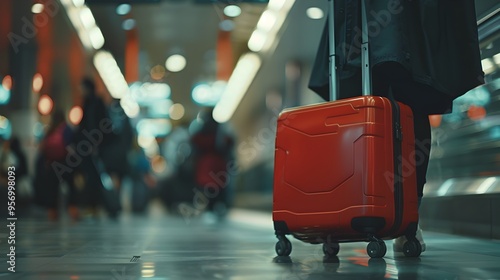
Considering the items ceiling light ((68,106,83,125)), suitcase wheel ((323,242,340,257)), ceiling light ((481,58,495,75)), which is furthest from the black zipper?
ceiling light ((68,106,83,125))

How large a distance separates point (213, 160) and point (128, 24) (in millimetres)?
4741

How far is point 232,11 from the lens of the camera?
38.7 ft

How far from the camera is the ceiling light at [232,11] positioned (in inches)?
443

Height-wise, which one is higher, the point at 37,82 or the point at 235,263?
the point at 37,82

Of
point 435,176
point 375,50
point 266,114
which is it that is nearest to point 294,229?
point 375,50

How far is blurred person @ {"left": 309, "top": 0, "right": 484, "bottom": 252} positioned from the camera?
9.57ft

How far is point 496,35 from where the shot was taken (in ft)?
14.3

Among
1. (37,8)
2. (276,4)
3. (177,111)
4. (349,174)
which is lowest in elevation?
(349,174)

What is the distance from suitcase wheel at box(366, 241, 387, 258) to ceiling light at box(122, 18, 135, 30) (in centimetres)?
1089

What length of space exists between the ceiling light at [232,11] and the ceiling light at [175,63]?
5658 millimetres

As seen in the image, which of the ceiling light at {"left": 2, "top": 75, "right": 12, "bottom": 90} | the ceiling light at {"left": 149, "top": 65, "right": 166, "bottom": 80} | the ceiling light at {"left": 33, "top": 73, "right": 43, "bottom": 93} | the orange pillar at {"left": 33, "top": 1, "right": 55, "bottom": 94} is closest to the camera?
the ceiling light at {"left": 2, "top": 75, "right": 12, "bottom": 90}

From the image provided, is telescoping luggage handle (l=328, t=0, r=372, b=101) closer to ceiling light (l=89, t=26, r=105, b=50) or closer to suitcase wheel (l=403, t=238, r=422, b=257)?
suitcase wheel (l=403, t=238, r=422, b=257)

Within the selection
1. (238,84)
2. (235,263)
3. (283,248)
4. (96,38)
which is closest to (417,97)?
(283,248)

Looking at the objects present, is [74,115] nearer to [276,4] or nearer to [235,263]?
[276,4]
